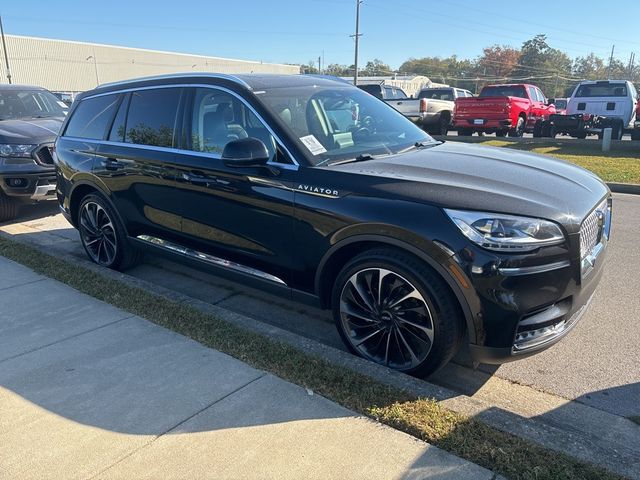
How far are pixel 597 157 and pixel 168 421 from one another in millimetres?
12423

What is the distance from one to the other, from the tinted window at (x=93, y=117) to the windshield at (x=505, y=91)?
14.7 metres

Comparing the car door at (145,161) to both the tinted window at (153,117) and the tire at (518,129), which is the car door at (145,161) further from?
the tire at (518,129)

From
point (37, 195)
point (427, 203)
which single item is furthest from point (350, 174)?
point (37, 195)

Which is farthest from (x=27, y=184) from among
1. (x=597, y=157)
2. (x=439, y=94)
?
(x=439, y=94)

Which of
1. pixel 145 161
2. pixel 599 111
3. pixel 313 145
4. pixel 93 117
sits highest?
pixel 599 111

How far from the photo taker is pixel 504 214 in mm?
2705

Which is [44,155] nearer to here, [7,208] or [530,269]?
[7,208]

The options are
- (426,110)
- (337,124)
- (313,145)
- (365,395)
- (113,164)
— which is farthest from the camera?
(426,110)

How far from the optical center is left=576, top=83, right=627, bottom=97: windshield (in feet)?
53.1

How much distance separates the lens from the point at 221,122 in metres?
3.95

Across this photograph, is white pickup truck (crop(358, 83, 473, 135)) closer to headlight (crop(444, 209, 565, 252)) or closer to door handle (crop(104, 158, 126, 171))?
door handle (crop(104, 158, 126, 171))

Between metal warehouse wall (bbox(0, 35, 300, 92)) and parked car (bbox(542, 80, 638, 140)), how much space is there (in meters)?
40.2

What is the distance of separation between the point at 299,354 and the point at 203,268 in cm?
133

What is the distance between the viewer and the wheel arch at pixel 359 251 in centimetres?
277
